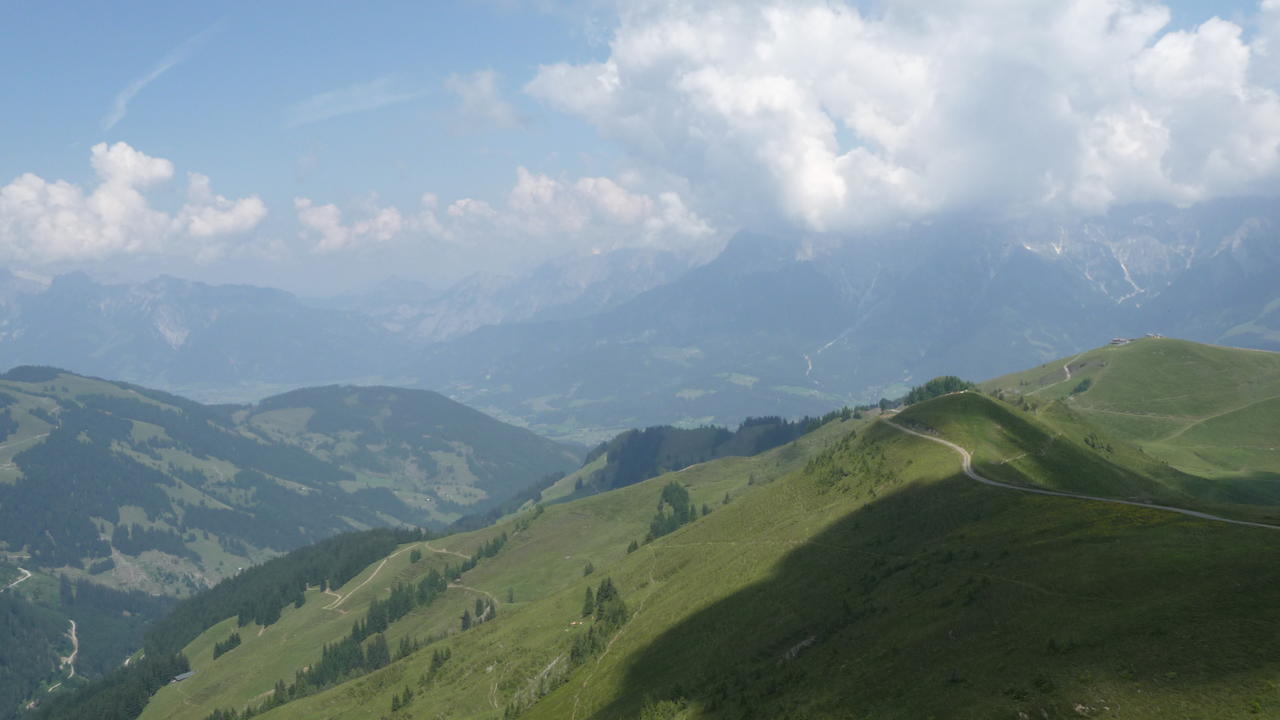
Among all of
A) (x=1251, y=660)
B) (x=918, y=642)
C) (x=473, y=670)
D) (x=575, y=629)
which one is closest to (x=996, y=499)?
(x=918, y=642)

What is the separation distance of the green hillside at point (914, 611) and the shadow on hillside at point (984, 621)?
9.9 inches

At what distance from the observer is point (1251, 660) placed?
47094 mm

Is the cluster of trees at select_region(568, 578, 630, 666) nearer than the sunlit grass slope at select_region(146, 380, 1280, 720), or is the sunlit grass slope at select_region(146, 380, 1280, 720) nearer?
the sunlit grass slope at select_region(146, 380, 1280, 720)

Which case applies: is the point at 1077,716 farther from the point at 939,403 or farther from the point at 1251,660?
the point at 939,403

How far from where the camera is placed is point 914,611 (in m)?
78.1

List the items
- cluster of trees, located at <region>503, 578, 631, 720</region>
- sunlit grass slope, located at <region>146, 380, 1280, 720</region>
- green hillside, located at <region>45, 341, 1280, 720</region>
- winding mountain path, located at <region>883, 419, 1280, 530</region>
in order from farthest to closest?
cluster of trees, located at <region>503, 578, 631, 720</region>, winding mountain path, located at <region>883, 419, 1280, 530</region>, green hillside, located at <region>45, 341, 1280, 720</region>, sunlit grass slope, located at <region>146, 380, 1280, 720</region>

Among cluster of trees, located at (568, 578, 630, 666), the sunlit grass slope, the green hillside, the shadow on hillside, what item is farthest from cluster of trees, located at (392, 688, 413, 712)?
the shadow on hillside

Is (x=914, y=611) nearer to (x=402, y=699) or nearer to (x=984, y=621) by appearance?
(x=984, y=621)

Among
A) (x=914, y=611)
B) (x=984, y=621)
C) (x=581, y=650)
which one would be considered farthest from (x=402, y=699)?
(x=984, y=621)

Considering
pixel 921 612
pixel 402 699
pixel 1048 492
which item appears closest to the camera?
pixel 921 612

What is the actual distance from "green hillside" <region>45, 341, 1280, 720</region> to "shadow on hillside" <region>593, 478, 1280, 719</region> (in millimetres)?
251

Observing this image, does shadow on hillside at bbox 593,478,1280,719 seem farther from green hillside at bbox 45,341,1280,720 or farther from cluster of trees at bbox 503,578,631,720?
cluster of trees at bbox 503,578,631,720

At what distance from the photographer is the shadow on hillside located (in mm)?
51719

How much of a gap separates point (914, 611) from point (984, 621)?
1144 cm
